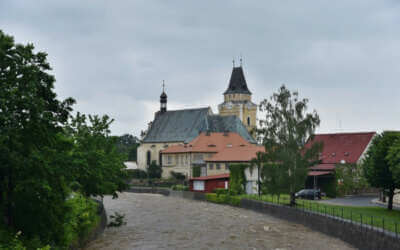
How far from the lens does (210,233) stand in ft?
110

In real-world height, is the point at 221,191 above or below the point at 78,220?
below

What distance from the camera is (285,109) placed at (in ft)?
151

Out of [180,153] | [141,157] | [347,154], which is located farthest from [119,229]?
[141,157]

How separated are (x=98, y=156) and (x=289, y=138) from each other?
1948 cm

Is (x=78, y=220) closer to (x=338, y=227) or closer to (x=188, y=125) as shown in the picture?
(x=338, y=227)

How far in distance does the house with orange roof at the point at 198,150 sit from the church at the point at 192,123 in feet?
13.4

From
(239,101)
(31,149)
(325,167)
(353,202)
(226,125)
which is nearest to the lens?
(31,149)

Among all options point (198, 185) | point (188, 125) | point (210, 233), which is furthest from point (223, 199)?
point (188, 125)

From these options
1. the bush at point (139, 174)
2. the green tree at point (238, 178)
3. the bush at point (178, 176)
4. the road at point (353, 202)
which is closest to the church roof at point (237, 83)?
the bush at point (139, 174)

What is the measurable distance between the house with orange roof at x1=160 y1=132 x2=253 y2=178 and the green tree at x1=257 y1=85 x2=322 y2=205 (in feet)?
129

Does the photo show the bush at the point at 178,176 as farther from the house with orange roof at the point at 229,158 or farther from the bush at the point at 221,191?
the bush at the point at 221,191

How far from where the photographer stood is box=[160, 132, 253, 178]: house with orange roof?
88.7 metres

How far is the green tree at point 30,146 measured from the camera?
16266mm

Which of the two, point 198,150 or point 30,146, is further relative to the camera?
point 198,150
